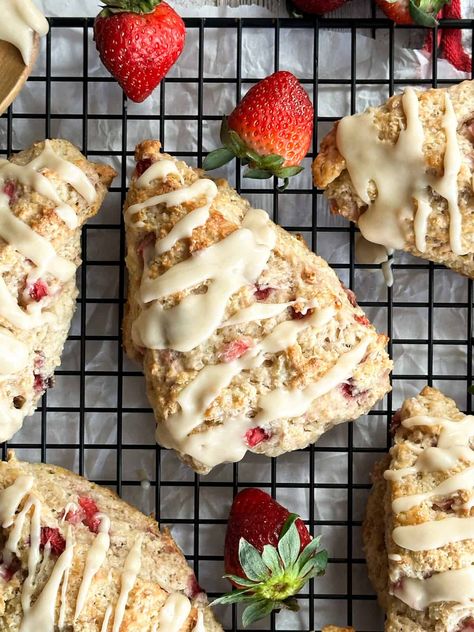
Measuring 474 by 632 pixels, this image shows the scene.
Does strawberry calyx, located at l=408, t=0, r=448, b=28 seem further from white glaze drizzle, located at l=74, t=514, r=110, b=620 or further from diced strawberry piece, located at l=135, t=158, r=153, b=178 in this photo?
white glaze drizzle, located at l=74, t=514, r=110, b=620

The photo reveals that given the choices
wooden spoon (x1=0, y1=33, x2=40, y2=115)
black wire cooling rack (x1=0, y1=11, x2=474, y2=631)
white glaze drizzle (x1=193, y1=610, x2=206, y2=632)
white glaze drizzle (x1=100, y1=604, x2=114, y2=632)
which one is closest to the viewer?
white glaze drizzle (x1=100, y1=604, x2=114, y2=632)

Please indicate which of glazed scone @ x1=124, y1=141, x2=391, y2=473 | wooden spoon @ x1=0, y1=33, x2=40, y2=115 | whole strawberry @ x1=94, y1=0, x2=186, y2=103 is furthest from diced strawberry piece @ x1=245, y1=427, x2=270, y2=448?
wooden spoon @ x1=0, y1=33, x2=40, y2=115

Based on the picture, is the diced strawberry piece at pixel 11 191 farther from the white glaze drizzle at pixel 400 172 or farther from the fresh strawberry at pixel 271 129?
the white glaze drizzle at pixel 400 172

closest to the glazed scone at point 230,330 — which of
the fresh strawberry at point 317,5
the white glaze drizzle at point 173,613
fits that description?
the white glaze drizzle at point 173,613

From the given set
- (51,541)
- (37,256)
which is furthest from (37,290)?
(51,541)

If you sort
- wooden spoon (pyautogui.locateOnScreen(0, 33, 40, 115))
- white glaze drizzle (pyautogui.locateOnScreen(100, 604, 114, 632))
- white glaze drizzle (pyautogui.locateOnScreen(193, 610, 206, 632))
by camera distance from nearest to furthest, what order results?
1. white glaze drizzle (pyautogui.locateOnScreen(100, 604, 114, 632))
2. white glaze drizzle (pyautogui.locateOnScreen(193, 610, 206, 632))
3. wooden spoon (pyautogui.locateOnScreen(0, 33, 40, 115))

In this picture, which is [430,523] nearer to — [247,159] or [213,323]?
[213,323]
